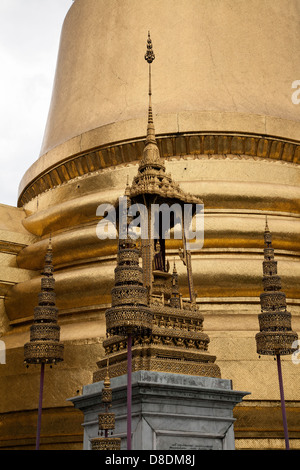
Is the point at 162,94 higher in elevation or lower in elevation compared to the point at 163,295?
higher

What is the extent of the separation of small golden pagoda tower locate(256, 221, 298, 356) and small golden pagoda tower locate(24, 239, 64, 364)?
5.67ft

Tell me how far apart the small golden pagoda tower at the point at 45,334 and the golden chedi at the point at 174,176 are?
0.84m

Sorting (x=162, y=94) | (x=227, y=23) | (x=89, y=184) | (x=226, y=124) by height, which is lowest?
(x=89, y=184)

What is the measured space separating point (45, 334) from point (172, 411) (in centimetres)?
188

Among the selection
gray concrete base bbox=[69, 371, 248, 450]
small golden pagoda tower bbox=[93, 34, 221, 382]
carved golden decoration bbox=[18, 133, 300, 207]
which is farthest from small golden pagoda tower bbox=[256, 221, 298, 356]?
carved golden decoration bbox=[18, 133, 300, 207]

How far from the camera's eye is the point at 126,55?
363 inches

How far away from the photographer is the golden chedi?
6324 mm

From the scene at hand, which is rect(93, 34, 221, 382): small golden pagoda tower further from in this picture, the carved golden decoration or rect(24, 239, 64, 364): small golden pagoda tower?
the carved golden decoration

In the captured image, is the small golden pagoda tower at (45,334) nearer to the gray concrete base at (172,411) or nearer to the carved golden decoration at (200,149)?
the gray concrete base at (172,411)

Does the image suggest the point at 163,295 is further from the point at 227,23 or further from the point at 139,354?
the point at 227,23

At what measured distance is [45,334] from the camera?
5484 millimetres

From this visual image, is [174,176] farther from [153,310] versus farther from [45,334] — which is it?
[153,310]

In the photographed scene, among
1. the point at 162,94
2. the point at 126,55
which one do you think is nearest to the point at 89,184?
the point at 162,94

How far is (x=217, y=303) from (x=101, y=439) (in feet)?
11.4
